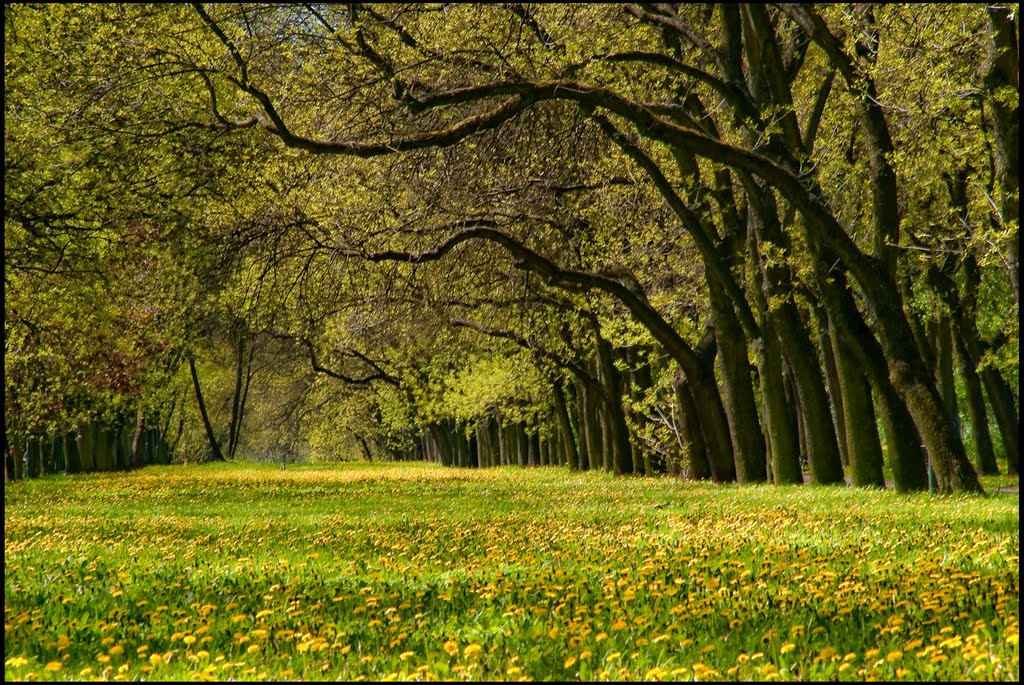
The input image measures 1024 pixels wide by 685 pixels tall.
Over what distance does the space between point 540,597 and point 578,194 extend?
18.6m

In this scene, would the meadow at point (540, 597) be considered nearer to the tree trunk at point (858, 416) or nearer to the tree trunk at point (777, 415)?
the tree trunk at point (858, 416)

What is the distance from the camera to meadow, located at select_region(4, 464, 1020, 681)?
18.3ft

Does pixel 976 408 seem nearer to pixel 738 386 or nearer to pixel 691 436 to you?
pixel 691 436

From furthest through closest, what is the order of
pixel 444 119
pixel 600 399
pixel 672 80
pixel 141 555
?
1. pixel 600 399
2. pixel 672 80
3. pixel 444 119
4. pixel 141 555

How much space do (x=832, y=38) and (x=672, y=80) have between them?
5.66m

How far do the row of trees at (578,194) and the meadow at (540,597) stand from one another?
5085 mm

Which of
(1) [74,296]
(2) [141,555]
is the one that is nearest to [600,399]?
(1) [74,296]

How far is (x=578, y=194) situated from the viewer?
83.8 feet

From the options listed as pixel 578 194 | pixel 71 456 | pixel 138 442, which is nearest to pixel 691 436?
pixel 578 194

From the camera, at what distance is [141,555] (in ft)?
39.0

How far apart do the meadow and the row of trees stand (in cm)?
508

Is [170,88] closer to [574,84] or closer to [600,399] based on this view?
[574,84]

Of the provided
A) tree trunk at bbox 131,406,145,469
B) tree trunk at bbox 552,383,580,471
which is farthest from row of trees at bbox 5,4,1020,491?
tree trunk at bbox 131,406,145,469

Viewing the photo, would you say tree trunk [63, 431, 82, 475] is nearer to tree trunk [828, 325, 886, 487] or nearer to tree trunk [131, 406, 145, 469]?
tree trunk [131, 406, 145, 469]
